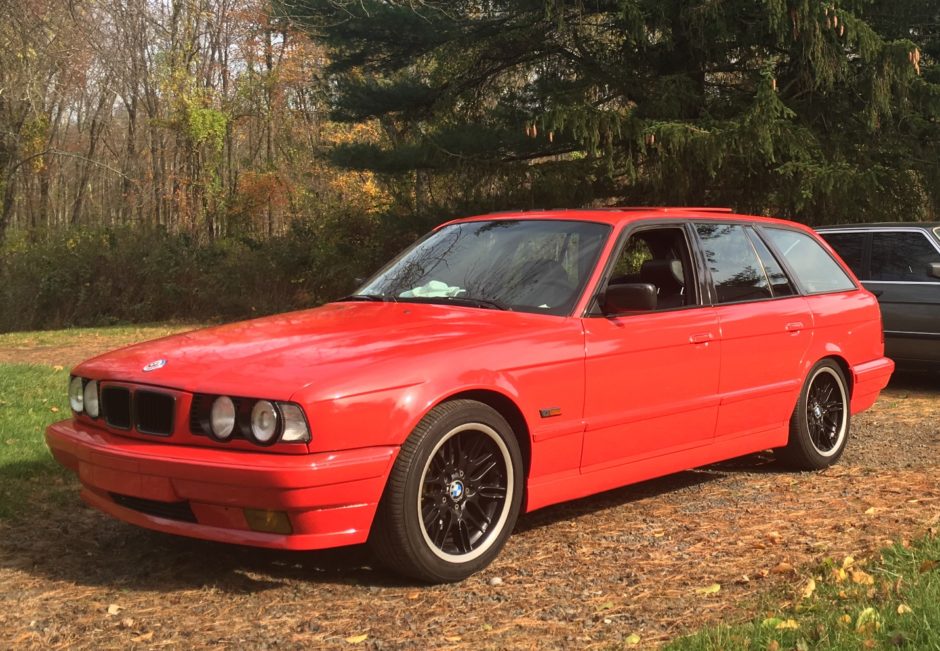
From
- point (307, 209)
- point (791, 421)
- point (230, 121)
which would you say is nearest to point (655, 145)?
point (791, 421)

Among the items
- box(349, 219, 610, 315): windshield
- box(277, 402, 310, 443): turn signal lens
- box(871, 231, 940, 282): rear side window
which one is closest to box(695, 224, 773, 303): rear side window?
box(349, 219, 610, 315): windshield

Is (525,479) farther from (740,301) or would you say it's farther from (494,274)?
(740,301)

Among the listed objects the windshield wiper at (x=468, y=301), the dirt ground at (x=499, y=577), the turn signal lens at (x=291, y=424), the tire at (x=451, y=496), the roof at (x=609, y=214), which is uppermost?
the roof at (x=609, y=214)

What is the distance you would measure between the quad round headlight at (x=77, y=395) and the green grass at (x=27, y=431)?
1.17m

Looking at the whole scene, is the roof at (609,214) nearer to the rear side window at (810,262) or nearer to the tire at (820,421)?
the rear side window at (810,262)

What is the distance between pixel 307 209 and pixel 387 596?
25.9m

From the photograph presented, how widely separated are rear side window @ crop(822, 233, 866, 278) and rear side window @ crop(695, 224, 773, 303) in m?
4.87

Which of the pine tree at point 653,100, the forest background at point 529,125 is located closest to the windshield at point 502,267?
the forest background at point 529,125

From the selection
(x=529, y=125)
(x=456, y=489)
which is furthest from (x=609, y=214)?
(x=529, y=125)

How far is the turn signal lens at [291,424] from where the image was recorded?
3900 millimetres

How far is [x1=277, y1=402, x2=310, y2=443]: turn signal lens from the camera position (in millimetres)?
3900

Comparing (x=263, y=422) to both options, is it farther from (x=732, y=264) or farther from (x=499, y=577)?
(x=732, y=264)

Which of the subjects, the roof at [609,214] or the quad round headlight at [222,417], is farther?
the roof at [609,214]

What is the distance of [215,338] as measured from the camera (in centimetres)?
477
